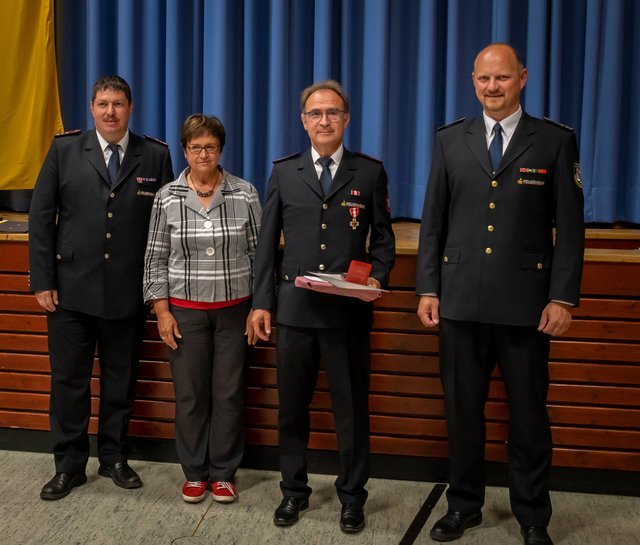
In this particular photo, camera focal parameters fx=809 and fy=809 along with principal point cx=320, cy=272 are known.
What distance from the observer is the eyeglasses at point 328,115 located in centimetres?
257

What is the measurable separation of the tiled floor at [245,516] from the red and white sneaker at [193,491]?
0.07 feet

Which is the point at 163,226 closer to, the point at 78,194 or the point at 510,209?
the point at 78,194

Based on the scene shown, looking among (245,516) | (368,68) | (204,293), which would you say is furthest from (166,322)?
(368,68)

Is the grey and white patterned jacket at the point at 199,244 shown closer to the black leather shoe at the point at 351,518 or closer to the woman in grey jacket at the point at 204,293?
the woman in grey jacket at the point at 204,293

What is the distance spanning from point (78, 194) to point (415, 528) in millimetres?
1659

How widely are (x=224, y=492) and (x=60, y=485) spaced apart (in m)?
0.61

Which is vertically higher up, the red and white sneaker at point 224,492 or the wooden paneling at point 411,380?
the wooden paneling at point 411,380

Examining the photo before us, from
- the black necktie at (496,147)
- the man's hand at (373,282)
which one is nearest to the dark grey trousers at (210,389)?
the man's hand at (373,282)

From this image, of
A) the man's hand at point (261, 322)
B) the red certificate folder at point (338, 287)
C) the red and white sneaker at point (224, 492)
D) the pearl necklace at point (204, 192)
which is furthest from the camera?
the red and white sneaker at point (224, 492)

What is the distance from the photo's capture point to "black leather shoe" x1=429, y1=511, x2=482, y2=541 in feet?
8.67

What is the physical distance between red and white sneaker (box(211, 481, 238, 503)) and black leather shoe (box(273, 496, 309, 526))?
202mm

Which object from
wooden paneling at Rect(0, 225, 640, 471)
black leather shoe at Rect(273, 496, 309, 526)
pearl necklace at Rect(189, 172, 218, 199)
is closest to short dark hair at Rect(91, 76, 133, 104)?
pearl necklace at Rect(189, 172, 218, 199)

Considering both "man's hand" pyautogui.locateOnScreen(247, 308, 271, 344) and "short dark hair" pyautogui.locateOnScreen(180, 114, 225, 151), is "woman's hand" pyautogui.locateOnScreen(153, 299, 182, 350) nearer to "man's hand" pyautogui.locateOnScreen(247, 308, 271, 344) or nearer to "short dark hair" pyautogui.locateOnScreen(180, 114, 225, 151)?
"man's hand" pyautogui.locateOnScreen(247, 308, 271, 344)

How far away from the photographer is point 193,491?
9.57 feet
